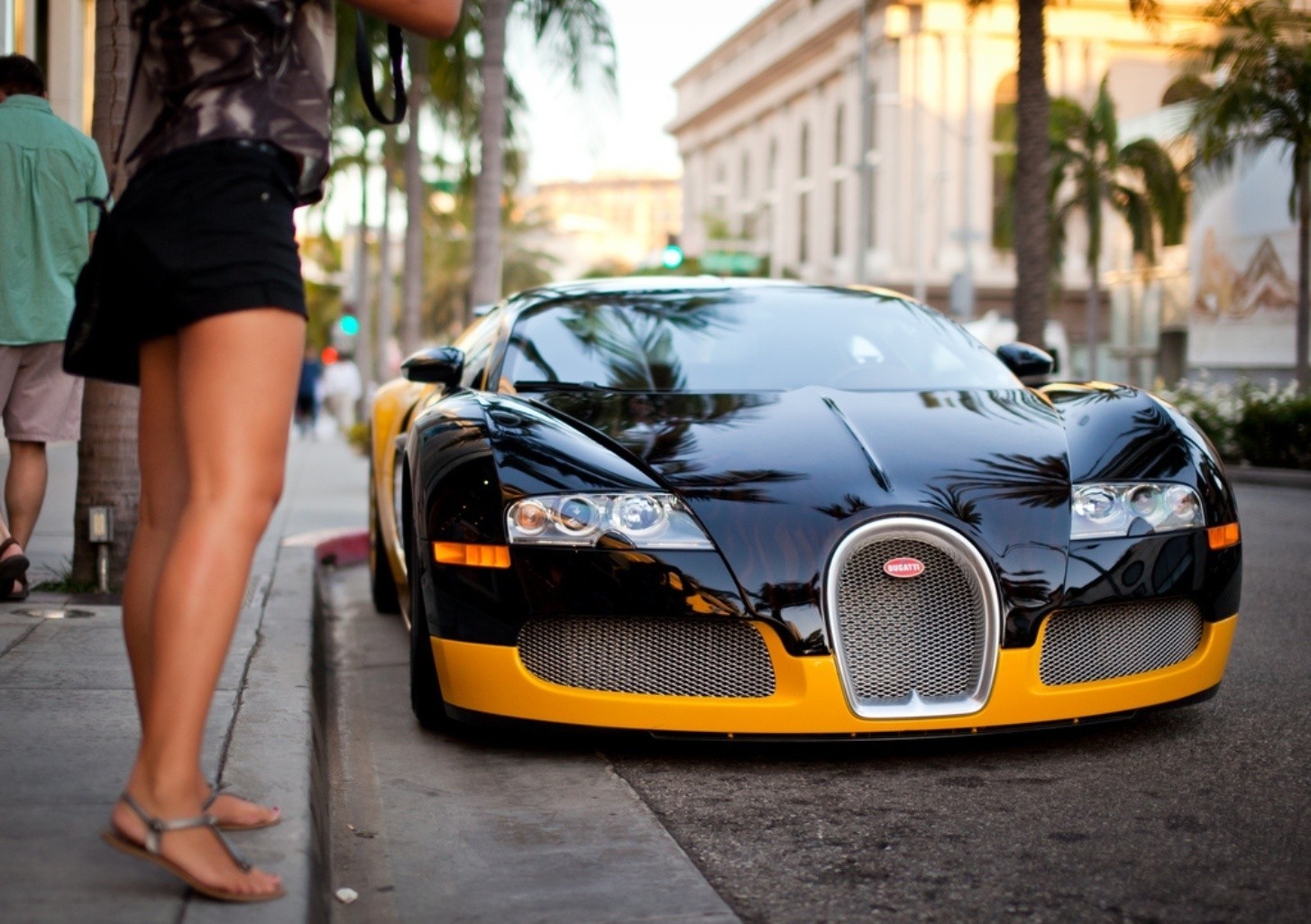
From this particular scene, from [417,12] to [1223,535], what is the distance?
258 cm

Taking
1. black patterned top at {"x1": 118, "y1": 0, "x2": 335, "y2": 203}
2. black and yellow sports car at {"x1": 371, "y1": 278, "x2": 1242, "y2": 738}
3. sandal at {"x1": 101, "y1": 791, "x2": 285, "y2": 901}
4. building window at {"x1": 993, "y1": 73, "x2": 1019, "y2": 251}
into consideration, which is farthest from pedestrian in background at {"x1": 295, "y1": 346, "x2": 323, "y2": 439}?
building window at {"x1": 993, "y1": 73, "x2": 1019, "y2": 251}

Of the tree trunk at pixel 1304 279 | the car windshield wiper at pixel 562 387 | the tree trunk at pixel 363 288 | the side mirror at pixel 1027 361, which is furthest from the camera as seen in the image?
the tree trunk at pixel 363 288

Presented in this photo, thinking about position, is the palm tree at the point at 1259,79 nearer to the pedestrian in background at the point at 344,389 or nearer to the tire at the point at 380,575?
the tire at the point at 380,575

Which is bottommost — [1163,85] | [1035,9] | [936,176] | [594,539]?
[594,539]

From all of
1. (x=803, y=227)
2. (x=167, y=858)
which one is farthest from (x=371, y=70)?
(x=803, y=227)

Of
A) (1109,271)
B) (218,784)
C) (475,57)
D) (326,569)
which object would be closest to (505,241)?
(1109,271)

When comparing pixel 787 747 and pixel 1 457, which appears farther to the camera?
pixel 1 457

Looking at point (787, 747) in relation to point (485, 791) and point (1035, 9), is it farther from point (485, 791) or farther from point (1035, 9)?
point (1035, 9)

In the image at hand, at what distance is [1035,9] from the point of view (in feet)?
45.8

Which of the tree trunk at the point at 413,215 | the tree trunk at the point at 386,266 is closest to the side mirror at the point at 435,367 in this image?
the tree trunk at the point at 413,215

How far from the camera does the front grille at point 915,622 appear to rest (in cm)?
372

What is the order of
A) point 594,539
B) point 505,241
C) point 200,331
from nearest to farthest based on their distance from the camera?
point 200,331
point 594,539
point 505,241

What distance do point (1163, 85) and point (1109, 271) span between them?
1737 cm

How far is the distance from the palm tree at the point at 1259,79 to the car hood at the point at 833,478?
1679cm
